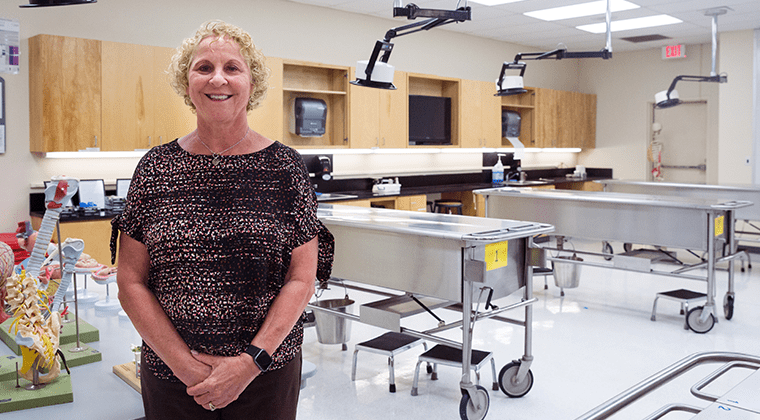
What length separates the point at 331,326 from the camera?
3971 mm

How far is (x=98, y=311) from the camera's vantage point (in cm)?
235

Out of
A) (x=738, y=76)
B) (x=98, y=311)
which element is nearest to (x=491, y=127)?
(x=738, y=76)

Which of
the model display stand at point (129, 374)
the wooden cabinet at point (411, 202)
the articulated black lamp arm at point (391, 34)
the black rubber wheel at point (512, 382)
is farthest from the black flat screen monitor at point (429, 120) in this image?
the model display stand at point (129, 374)

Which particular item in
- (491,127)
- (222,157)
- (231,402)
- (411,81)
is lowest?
(231,402)

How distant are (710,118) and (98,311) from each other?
29.3 ft

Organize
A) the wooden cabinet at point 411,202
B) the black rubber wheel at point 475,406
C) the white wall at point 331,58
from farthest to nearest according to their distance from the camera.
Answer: the wooden cabinet at point 411,202 → the white wall at point 331,58 → the black rubber wheel at point 475,406

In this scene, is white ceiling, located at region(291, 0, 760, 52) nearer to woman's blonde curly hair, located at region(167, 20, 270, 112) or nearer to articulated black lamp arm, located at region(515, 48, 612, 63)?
articulated black lamp arm, located at region(515, 48, 612, 63)

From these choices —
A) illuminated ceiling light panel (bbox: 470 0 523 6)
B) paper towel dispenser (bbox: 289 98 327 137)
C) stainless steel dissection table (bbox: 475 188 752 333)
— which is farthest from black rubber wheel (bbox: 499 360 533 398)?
illuminated ceiling light panel (bbox: 470 0 523 6)

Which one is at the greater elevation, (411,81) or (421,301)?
(411,81)

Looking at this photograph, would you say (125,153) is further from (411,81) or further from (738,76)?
(738,76)

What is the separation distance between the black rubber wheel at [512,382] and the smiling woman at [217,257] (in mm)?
2161

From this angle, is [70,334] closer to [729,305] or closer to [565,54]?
[565,54]

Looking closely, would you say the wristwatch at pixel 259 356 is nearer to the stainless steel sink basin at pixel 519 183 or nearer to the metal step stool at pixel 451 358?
the metal step stool at pixel 451 358

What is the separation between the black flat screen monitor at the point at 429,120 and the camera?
7.33 m
